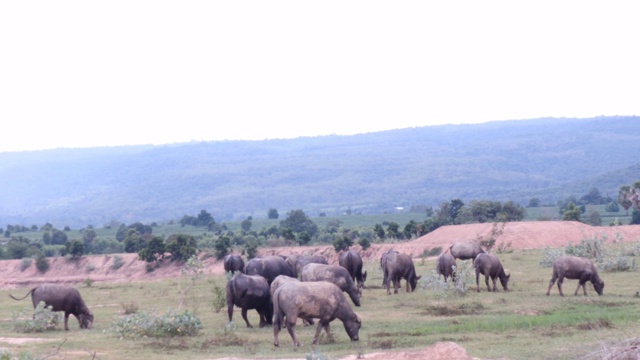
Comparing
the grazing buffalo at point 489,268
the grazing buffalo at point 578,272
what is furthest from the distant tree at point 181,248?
the grazing buffalo at point 578,272

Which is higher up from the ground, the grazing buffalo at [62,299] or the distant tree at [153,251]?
the grazing buffalo at [62,299]

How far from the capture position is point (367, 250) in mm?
55812

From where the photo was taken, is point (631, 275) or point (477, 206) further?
point (477, 206)

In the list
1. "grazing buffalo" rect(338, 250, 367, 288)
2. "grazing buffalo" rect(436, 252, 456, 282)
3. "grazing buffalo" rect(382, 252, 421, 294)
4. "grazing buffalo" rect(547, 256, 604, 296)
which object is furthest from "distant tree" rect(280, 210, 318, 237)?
"grazing buffalo" rect(547, 256, 604, 296)

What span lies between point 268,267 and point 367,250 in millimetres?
29507

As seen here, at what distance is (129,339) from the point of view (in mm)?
19969

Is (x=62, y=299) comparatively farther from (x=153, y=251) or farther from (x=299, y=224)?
(x=299, y=224)

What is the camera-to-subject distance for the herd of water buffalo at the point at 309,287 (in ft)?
58.8

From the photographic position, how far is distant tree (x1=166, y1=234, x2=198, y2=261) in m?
56.4

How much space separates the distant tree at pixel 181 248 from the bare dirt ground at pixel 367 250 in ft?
2.38

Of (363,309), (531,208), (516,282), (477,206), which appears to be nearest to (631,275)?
(516,282)

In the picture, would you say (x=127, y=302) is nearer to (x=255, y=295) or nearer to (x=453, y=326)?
(x=255, y=295)

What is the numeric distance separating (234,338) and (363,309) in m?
5.62

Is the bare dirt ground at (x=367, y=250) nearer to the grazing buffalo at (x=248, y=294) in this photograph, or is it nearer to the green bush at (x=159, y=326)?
the grazing buffalo at (x=248, y=294)
